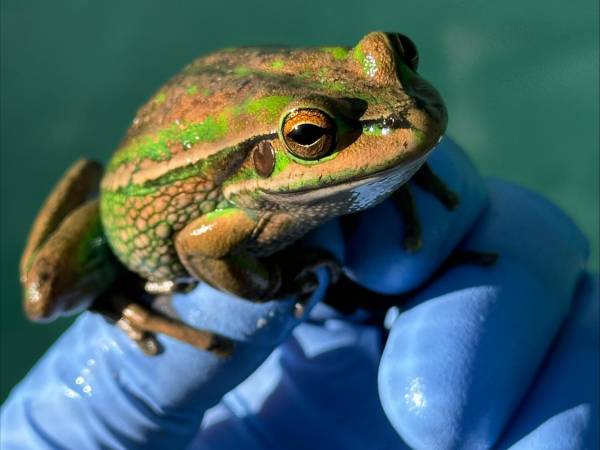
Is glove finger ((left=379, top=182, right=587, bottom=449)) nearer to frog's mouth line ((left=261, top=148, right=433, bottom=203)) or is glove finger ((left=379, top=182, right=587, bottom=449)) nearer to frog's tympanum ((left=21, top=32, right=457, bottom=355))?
frog's tympanum ((left=21, top=32, right=457, bottom=355))

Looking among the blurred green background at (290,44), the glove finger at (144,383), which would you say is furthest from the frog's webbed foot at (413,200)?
the blurred green background at (290,44)

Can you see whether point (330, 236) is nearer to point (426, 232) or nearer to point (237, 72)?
point (426, 232)

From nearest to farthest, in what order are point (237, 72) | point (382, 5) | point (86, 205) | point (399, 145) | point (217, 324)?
point (399, 145) < point (237, 72) < point (217, 324) < point (86, 205) < point (382, 5)

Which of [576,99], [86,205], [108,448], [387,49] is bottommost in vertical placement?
[576,99]

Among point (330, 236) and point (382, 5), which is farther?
point (382, 5)

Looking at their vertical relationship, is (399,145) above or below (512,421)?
above

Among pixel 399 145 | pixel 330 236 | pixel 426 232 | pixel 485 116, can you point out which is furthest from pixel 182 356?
pixel 485 116

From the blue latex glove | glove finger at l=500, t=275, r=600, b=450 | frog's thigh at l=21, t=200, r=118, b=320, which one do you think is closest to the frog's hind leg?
frog's thigh at l=21, t=200, r=118, b=320

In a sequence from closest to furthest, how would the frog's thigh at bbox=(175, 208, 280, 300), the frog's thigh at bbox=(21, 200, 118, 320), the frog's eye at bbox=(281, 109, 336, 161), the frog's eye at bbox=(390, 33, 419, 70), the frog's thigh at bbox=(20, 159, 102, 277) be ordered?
the frog's eye at bbox=(281, 109, 336, 161), the frog's eye at bbox=(390, 33, 419, 70), the frog's thigh at bbox=(175, 208, 280, 300), the frog's thigh at bbox=(21, 200, 118, 320), the frog's thigh at bbox=(20, 159, 102, 277)

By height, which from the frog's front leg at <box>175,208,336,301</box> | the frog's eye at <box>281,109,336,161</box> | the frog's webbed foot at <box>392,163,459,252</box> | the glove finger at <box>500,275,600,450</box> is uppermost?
the frog's eye at <box>281,109,336,161</box>
